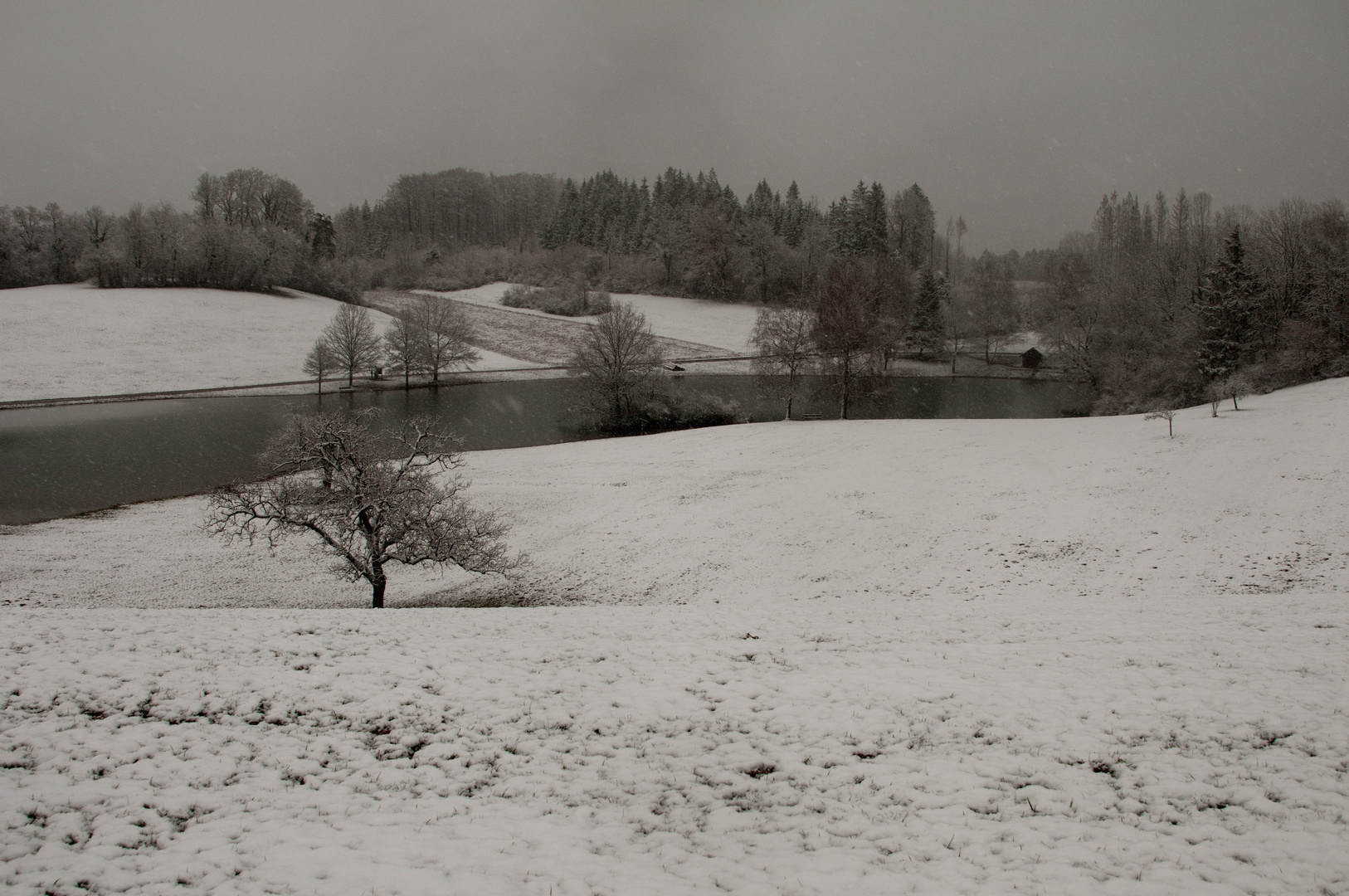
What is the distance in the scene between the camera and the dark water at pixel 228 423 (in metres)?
35.1

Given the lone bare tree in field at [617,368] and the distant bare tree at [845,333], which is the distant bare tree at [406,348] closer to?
the lone bare tree in field at [617,368]

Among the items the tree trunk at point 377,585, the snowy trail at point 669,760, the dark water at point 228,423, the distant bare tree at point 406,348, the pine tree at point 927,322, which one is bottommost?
the tree trunk at point 377,585

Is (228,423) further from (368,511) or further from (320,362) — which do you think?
(368,511)

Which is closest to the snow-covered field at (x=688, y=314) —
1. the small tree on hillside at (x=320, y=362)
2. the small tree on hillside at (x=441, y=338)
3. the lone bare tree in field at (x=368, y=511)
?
the small tree on hillside at (x=441, y=338)

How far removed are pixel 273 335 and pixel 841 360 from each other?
210 feet

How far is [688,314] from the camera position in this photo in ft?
341

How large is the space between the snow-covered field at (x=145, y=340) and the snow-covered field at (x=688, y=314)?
26.3 m

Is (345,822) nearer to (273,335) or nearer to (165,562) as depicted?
(165,562)

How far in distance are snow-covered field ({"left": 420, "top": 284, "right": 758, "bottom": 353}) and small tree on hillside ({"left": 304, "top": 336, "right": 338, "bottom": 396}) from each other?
41.6 meters

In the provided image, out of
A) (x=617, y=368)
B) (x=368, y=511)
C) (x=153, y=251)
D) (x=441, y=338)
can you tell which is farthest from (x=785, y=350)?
(x=153, y=251)

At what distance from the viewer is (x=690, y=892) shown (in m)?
5.31

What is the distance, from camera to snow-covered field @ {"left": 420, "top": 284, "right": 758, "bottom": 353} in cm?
9419

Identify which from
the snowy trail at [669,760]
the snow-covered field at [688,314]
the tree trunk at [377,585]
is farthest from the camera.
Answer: the snow-covered field at [688,314]

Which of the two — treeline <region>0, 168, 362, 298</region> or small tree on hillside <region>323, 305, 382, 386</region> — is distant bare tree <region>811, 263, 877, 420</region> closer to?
small tree on hillside <region>323, 305, 382, 386</region>
